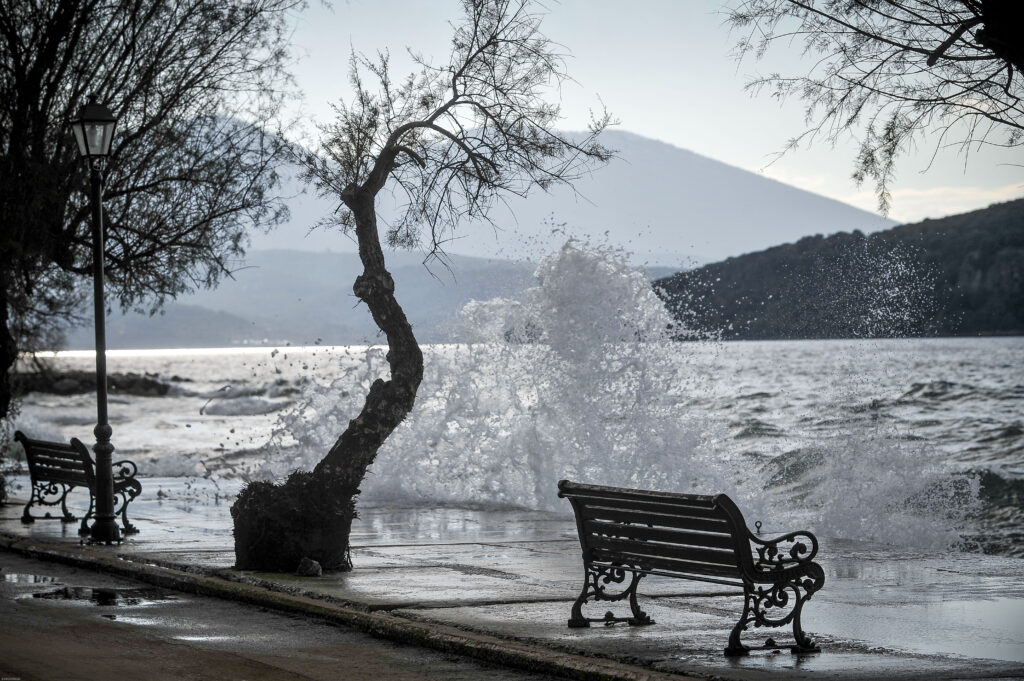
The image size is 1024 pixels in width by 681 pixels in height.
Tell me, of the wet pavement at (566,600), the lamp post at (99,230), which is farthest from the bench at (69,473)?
the lamp post at (99,230)

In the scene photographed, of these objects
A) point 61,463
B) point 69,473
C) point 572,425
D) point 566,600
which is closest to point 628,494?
point 566,600

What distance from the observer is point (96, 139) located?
12.6m

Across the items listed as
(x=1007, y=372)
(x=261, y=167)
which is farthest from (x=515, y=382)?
(x=1007, y=372)

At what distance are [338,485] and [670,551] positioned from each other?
377cm

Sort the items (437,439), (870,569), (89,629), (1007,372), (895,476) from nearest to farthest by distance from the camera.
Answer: (89,629)
(870,569)
(895,476)
(437,439)
(1007,372)

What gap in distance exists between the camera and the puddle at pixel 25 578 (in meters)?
10.1

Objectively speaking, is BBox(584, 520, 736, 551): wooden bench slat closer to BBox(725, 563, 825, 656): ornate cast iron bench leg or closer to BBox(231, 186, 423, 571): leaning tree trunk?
BBox(725, 563, 825, 656): ornate cast iron bench leg

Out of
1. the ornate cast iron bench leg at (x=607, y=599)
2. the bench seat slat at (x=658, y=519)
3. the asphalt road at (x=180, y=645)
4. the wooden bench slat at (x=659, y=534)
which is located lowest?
the asphalt road at (x=180, y=645)

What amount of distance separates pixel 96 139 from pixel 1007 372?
215 ft

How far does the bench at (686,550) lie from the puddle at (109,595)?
3.40 m

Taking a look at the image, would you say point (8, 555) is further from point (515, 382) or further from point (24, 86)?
point (515, 382)

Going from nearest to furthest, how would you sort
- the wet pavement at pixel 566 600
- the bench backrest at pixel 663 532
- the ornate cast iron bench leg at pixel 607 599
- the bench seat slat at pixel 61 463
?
the wet pavement at pixel 566 600 → the bench backrest at pixel 663 532 → the ornate cast iron bench leg at pixel 607 599 → the bench seat slat at pixel 61 463

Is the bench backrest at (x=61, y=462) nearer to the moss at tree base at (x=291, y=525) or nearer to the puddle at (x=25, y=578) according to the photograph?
the puddle at (x=25, y=578)

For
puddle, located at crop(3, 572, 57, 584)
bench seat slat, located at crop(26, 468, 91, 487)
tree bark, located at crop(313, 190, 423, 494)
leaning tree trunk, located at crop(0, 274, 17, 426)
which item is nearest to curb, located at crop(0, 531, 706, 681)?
puddle, located at crop(3, 572, 57, 584)
